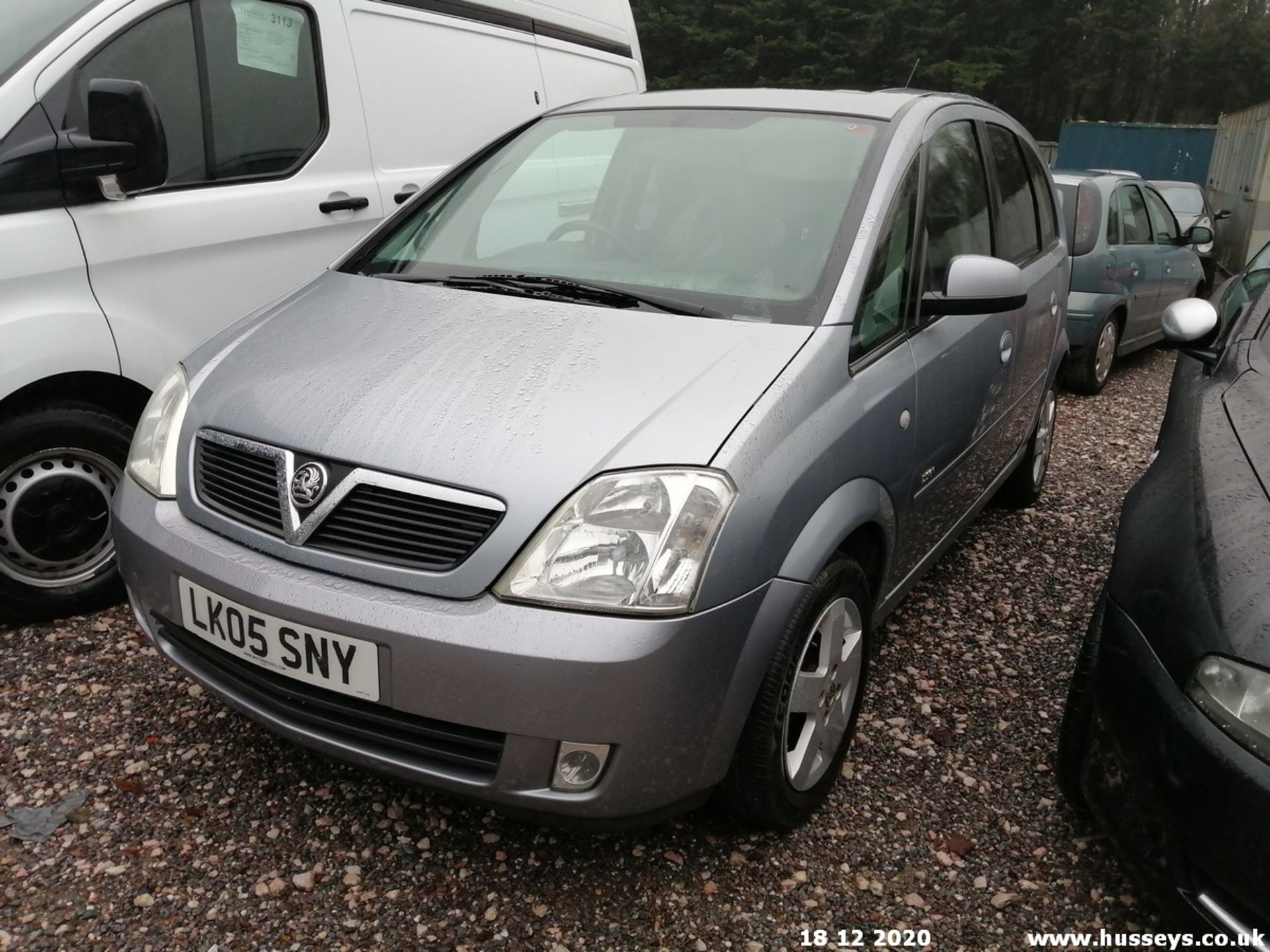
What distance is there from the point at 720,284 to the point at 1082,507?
286 centimetres

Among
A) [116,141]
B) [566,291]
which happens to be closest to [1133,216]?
[566,291]

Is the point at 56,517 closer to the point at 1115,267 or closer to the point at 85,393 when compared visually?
the point at 85,393

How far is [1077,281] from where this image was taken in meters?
6.76

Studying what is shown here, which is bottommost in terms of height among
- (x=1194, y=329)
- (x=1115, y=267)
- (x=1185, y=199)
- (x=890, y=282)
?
(x=1185, y=199)

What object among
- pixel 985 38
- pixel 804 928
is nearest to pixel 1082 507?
pixel 804 928

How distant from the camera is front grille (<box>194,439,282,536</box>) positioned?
208 centimetres

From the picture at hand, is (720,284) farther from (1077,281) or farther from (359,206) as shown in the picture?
(1077,281)

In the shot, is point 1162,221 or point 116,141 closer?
point 116,141

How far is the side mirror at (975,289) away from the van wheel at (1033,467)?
5.47 ft

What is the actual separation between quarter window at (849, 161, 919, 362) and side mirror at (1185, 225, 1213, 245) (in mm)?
6237

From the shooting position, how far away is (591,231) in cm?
289

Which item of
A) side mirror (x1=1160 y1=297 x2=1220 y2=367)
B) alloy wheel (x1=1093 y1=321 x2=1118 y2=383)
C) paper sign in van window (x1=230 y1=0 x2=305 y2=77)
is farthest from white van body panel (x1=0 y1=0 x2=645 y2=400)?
alloy wheel (x1=1093 y1=321 x2=1118 y2=383)

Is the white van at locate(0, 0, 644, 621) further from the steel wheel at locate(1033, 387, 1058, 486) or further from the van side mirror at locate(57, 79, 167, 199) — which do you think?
the steel wheel at locate(1033, 387, 1058, 486)

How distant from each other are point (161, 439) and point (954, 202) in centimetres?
229
